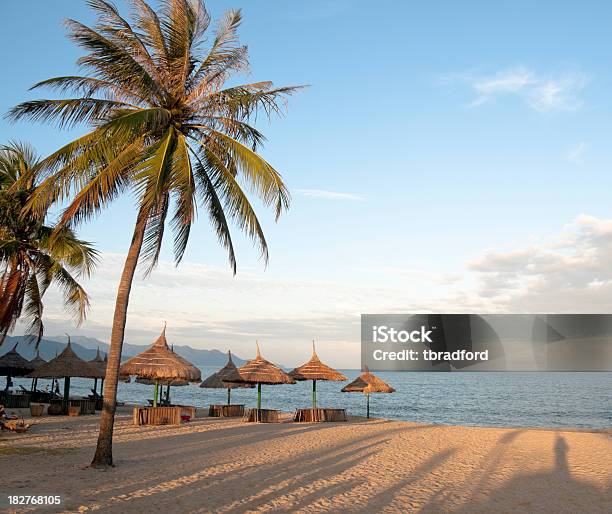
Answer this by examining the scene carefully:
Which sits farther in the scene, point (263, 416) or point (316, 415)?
point (316, 415)

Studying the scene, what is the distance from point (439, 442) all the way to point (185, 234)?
31.8 feet

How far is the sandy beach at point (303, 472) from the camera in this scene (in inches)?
327

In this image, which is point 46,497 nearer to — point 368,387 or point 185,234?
point 185,234

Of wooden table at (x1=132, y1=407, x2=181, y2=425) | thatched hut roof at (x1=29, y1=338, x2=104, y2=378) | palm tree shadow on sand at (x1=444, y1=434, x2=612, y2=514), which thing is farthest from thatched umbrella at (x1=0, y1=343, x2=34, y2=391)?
palm tree shadow on sand at (x1=444, y1=434, x2=612, y2=514)

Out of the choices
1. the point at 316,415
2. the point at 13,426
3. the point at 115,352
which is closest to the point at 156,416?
the point at 13,426

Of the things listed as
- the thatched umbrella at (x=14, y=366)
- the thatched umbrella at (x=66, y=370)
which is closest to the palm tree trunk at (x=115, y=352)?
the thatched umbrella at (x=66, y=370)

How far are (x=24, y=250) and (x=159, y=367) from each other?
18.6 ft

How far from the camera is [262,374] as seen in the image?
21.0m

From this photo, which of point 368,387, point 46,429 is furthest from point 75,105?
point 368,387

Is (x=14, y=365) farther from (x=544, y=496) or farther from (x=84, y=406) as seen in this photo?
(x=544, y=496)

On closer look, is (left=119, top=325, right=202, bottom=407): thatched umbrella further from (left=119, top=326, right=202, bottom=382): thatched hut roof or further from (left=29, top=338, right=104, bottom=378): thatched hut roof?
(left=29, top=338, right=104, bottom=378): thatched hut roof

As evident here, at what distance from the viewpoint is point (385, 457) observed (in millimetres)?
12969

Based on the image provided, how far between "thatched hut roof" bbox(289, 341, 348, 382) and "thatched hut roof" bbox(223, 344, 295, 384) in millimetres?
641

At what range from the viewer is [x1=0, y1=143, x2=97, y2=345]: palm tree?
16.5 metres
